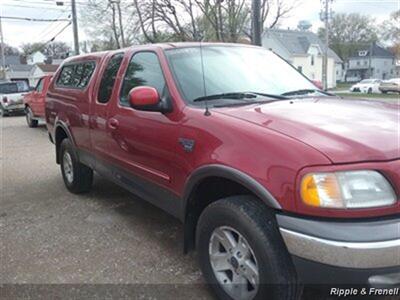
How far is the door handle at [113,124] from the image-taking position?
4.41m

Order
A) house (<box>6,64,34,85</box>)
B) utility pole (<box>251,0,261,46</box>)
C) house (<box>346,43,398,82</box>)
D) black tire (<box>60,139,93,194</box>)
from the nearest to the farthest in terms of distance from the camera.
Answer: black tire (<box>60,139,93,194</box>), utility pole (<box>251,0,261,46</box>), house (<box>6,64,34,85</box>), house (<box>346,43,398,82</box>)

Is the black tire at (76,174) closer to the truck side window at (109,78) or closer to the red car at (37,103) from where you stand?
the truck side window at (109,78)

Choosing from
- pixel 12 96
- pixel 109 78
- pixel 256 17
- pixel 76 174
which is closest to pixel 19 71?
pixel 12 96

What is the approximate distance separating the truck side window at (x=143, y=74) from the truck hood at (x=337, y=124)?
0.90 m

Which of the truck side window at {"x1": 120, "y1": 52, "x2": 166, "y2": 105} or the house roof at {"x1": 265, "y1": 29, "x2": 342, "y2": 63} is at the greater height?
the house roof at {"x1": 265, "y1": 29, "x2": 342, "y2": 63}

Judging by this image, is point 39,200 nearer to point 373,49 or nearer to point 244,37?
point 244,37

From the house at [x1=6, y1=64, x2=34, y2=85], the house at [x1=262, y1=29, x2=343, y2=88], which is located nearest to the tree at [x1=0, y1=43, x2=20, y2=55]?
the house at [x1=6, y1=64, x2=34, y2=85]

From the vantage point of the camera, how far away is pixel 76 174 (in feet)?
19.8

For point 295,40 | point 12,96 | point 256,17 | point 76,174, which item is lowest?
point 76,174

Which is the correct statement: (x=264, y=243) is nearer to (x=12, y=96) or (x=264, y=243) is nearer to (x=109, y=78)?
(x=109, y=78)

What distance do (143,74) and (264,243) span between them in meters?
2.23

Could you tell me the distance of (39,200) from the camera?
604cm

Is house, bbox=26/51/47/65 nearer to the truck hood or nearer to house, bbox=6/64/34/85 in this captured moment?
house, bbox=6/64/34/85

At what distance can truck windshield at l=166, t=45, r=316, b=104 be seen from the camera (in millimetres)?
3699
